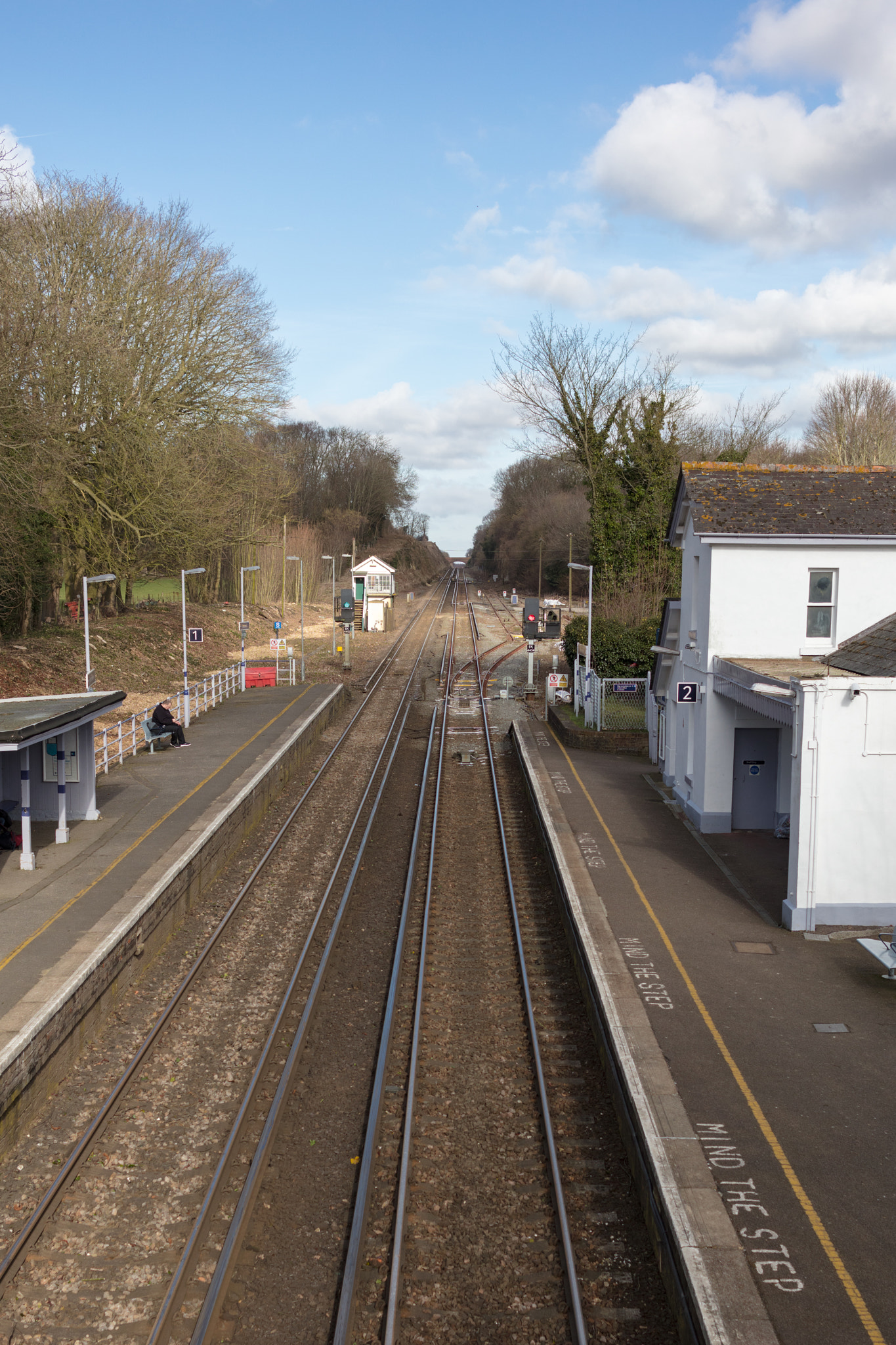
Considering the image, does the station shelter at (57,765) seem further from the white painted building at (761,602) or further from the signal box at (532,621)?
the signal box at (532,621)

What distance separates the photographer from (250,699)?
2906cm

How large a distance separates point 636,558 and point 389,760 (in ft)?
54.8

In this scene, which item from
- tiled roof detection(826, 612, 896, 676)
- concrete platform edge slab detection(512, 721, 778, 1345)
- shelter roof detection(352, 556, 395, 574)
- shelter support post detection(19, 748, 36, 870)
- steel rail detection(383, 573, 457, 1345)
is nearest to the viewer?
concrete platform edge slab detection(512, 721, 778, 1345)

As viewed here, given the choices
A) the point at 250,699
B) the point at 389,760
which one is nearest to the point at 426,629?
the point at 250,699

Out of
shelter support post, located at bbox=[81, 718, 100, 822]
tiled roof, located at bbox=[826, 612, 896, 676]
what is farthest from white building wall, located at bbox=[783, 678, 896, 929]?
shelter support post, located at bbox=[81, 718, 100, 822]

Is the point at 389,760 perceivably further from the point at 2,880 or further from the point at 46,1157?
the point at 46,1157

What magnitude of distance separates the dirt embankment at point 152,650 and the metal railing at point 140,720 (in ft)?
4.77

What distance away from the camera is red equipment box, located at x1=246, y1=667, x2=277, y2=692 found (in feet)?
104

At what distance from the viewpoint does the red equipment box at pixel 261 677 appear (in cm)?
3170

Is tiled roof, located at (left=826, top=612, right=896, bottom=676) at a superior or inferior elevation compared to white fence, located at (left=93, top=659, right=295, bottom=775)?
superior

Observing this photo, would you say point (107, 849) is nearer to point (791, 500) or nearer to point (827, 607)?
point (827, 607)

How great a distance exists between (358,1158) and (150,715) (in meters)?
16.3

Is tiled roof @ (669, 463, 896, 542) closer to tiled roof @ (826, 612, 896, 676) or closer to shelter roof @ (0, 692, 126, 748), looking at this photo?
tiled roof @ (826, 612, 896, 676)

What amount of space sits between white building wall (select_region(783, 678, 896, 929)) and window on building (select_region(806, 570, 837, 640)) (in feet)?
17.3
